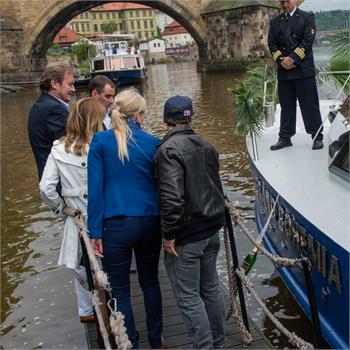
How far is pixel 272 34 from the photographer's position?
4957 millimetres

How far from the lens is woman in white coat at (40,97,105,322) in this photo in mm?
3482

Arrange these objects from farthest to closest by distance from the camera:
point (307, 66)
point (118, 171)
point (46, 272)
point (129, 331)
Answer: point (46, 272) < point (307, 66) < point (129, 331) < point (118, 171)

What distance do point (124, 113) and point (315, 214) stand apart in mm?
1391

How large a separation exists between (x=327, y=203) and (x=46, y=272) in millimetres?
3457

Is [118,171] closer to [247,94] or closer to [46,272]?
[247,94]

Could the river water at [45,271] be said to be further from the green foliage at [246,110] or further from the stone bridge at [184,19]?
the stone bridge at [184,19]

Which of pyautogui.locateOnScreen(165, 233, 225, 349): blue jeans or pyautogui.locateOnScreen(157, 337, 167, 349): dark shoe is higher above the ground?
pyautogui.locateOnScreen(165, 233, 225, 349): blue jeans

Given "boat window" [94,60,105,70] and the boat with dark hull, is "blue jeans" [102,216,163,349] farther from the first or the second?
"boat window" [94,60,105,70]

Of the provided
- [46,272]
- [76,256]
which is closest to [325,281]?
[76,256]

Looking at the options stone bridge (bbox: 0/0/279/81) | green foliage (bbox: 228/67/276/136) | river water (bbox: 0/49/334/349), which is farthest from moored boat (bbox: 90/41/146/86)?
green foliage (bbox: 228/67/276/136)

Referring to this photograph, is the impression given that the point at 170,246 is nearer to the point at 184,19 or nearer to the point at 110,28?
the point at 184,19

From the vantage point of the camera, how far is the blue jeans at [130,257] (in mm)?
3008

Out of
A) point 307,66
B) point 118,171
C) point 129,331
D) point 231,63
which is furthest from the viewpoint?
point 231,63

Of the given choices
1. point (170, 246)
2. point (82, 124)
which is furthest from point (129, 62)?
point (170, 246)
